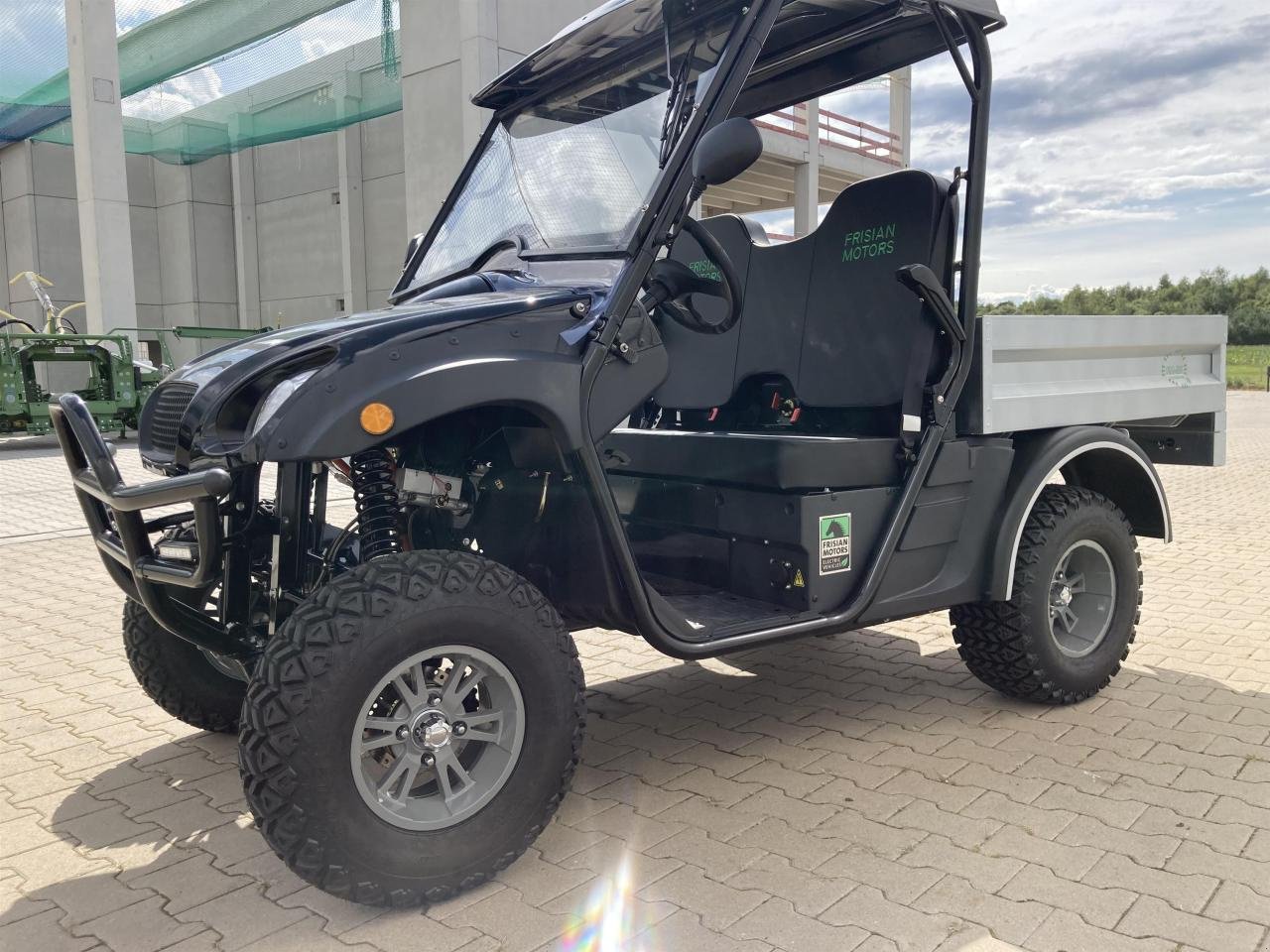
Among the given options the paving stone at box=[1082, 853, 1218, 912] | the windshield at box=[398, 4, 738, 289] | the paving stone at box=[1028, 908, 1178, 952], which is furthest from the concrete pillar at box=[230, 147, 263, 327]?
the paving stone at box=[1028, 908, 1178, 952]

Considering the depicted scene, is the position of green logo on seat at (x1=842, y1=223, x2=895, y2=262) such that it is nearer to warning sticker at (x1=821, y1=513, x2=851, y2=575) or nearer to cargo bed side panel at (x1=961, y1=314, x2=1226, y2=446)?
cargo bed side panel at (x1=961, y1=314, x2=1226, y2=446)

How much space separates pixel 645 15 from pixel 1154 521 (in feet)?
9.31

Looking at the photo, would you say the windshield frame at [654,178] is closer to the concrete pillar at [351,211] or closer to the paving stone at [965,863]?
the paving stone at [965,863]

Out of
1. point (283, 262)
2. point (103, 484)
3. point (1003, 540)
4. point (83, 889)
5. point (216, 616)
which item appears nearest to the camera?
point (103, 484)

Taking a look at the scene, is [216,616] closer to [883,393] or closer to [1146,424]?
[883,393]

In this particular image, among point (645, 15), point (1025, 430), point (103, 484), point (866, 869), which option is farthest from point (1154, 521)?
point (103, 484)

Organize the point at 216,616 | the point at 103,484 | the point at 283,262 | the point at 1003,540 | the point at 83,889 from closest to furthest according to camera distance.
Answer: the point at 103,484 → the point at 83,889 → the point at 216,616 → the point at 1003,540 → the point at 283,262

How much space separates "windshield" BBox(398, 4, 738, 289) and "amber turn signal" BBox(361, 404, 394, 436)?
2.89 feet

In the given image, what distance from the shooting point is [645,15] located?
3311 mm

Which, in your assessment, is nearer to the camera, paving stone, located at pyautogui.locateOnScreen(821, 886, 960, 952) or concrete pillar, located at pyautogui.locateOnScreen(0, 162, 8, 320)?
paving stone, located at pyautogui.locateOnScreen(821, 886, 960, 952)

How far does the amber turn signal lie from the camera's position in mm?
2445

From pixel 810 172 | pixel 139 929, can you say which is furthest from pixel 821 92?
pixel 810 172

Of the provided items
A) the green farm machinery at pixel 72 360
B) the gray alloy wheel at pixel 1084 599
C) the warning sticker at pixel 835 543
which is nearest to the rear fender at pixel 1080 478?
the gray alloy wheel at pixel 1084 599

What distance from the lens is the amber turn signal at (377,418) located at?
245 centimetres
